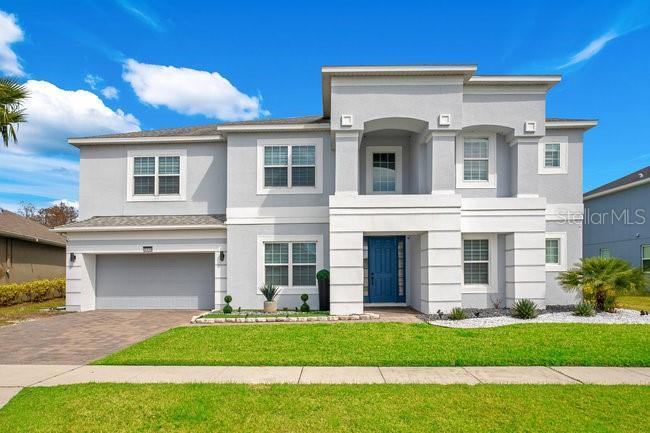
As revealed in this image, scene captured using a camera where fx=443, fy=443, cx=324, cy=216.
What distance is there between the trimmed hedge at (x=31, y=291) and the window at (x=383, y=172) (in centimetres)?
1538

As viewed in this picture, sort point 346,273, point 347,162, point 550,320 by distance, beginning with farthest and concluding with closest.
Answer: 1. point 347,162
2. point 346,273
3. point 550,320

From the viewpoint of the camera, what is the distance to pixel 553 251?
52.0 ft

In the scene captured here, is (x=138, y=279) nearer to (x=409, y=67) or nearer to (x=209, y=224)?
(x=209, y=224)

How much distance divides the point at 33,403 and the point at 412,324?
28.1ft

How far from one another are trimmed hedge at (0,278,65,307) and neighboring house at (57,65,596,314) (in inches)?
180

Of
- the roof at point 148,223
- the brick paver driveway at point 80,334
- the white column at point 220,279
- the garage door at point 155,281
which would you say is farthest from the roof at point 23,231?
the white column at point 220,279

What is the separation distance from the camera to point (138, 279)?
16453 millimetres

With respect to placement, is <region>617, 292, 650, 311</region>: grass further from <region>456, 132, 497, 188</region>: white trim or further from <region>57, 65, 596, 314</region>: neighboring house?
<region>456, 132, 497, 188</region>: white trim

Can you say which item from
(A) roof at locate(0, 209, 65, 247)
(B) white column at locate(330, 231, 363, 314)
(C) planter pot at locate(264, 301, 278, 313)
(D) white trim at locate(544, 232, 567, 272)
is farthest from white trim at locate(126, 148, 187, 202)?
(D) white trim at locate(544, 232, 567, 272)

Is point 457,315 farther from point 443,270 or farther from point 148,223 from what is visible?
point 148,223

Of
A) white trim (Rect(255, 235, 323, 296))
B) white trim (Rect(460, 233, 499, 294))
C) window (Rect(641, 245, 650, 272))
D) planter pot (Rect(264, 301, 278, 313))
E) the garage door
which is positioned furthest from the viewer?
window (Rect(641, 245, 650, 272))

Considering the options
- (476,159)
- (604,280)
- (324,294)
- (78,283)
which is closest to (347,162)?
(324,294)

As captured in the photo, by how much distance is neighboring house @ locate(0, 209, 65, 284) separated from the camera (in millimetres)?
20500

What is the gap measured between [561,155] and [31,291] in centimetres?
2239
